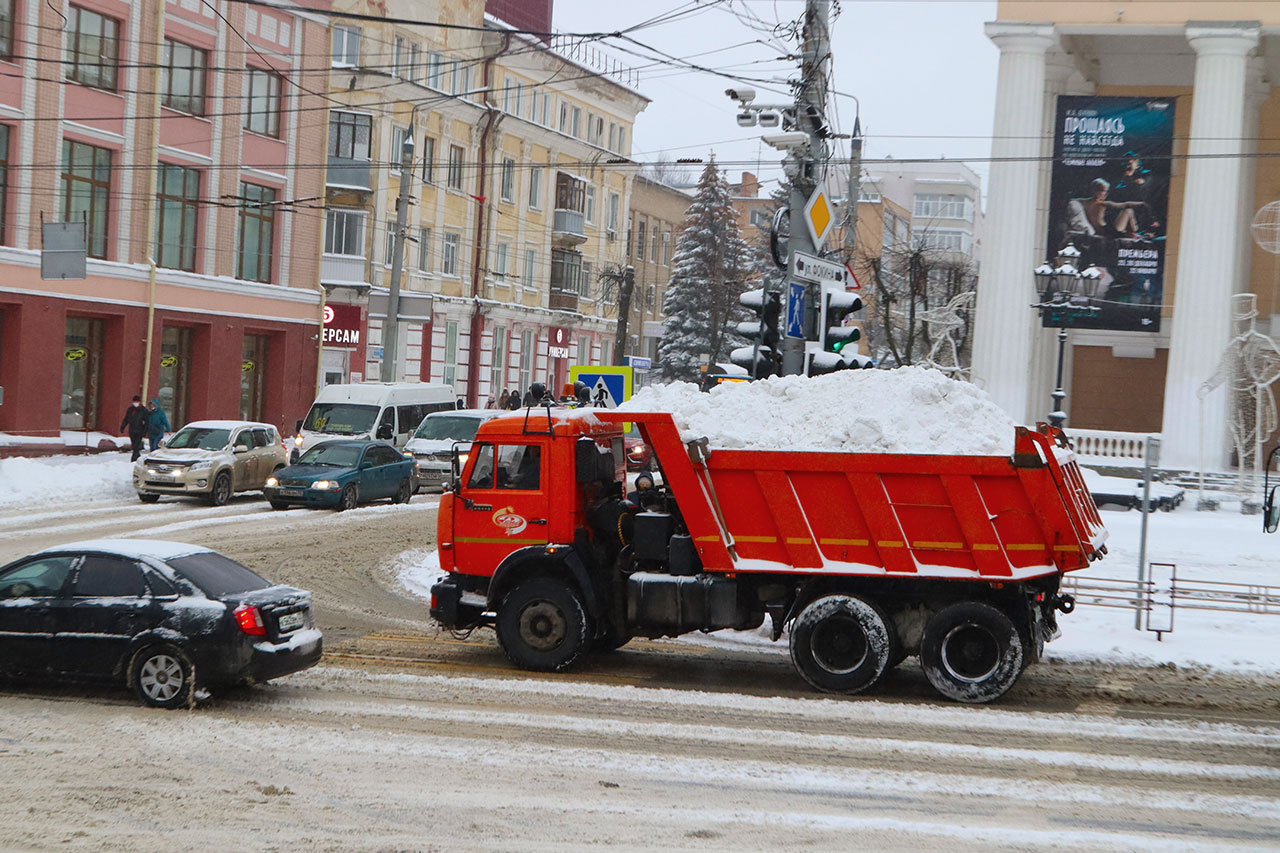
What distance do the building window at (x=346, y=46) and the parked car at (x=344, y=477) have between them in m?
25.3

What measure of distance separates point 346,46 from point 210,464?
2758 centimetres

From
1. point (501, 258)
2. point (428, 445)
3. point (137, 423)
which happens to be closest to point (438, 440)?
point (428, 445)

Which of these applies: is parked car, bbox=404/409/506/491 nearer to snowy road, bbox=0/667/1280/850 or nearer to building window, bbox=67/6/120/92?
building window, bbox=67/6/120/92

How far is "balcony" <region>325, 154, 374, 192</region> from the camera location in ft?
168

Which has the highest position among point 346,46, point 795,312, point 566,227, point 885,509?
point 346,46

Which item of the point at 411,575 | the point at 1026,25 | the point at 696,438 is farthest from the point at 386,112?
the point at 696,438

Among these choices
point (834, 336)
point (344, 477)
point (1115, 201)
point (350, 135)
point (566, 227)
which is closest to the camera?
point (834, 336)

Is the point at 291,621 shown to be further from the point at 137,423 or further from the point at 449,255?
the point at 449,255

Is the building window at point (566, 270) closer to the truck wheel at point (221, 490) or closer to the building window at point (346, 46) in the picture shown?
the building window at point (346, 46)

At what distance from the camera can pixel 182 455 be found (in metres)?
Answer: 29.7

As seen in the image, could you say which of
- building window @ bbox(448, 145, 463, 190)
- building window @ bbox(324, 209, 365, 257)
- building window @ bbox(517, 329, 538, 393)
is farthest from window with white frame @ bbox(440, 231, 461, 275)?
building window @ bbox(517, 329, 538, 393)

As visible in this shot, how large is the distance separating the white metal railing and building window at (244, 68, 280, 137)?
2665 cm

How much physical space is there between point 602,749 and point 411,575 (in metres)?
10.5

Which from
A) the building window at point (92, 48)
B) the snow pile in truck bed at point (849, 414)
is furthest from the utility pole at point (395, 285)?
the snow pile in truck bed at point (849, 414)
